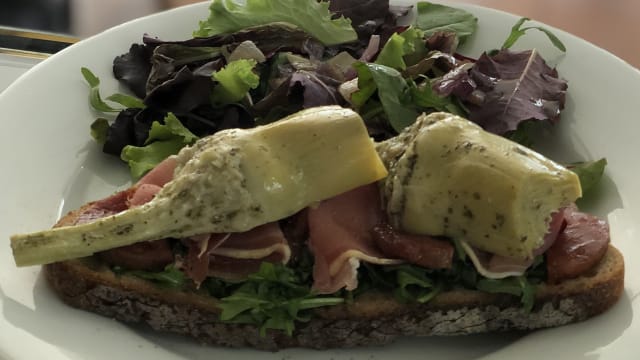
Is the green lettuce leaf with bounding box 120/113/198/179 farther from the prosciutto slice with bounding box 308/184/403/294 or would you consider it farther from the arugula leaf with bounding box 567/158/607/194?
the arugula leaf with bounding box 567/158/607/194

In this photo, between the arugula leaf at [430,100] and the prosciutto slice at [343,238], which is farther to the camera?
the arugula leaf at [430,100]

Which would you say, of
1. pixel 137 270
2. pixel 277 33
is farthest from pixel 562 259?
pixel 277 33

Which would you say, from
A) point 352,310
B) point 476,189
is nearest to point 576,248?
point 476,189

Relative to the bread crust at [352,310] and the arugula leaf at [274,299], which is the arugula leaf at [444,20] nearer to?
the bread crust at [352,310]

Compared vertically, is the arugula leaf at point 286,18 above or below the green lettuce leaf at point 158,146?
above

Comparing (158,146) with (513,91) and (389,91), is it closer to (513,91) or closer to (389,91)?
(389,91)

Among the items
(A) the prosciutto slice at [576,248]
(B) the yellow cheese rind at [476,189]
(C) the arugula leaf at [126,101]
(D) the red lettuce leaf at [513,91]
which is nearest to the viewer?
(B) the yellow cheese rind at [476,189]

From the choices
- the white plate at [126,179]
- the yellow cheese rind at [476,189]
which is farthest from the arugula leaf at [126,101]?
the yellow cheese rind at [476,189]
